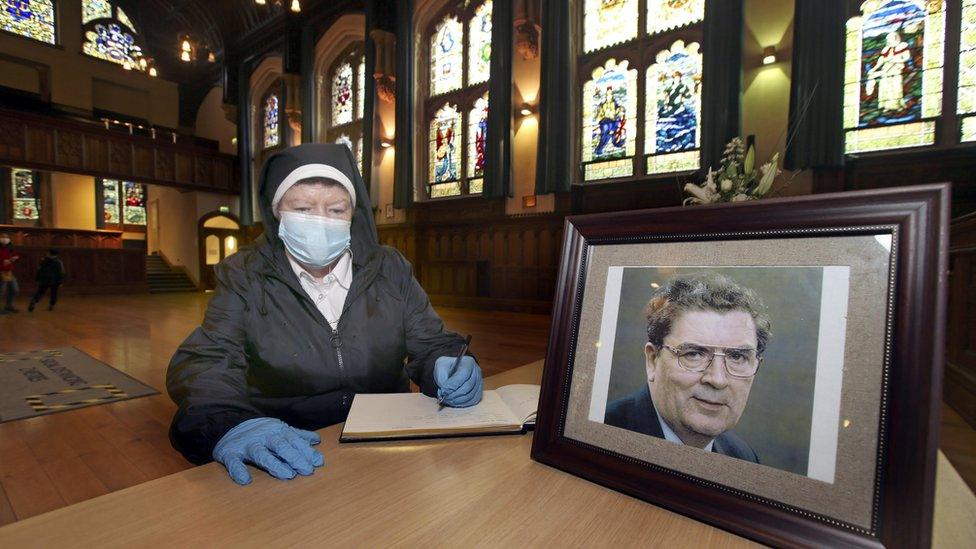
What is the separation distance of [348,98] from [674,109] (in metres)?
8.02

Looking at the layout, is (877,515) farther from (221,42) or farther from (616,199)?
(221,42)

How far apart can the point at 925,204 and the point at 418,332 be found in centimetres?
112

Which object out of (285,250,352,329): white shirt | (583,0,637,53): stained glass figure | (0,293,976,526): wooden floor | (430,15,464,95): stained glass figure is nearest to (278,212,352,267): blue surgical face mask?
(285,250,352,329): white shirt

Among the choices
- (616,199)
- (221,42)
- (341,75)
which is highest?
(221,42)

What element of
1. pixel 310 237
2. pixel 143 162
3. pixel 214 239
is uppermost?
pixel 143 162

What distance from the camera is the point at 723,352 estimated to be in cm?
47

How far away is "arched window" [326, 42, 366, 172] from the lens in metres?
10.6

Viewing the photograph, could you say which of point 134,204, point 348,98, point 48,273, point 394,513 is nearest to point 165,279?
point 134,204

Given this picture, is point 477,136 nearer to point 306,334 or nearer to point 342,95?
point 342,95

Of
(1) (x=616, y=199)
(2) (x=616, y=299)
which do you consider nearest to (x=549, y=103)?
(1) (x=616, y=199)

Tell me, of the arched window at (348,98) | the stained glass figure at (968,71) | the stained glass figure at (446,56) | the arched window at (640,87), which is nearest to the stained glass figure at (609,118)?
the arched window at (640,87)

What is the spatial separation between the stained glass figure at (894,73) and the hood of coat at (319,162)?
6.24 meters

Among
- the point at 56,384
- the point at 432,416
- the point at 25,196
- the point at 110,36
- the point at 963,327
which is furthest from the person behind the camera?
the point at 110,36

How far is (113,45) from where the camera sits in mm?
13570
